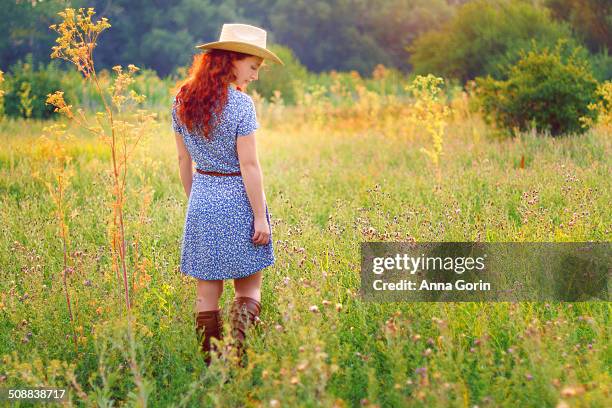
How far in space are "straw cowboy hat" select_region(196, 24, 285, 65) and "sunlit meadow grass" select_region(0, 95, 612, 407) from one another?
2.80 feet

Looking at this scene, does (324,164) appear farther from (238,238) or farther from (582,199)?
(238,238)

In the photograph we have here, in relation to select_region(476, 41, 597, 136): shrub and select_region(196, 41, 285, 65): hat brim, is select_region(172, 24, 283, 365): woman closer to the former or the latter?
select_region(196, 41, 285, 65): hat brim

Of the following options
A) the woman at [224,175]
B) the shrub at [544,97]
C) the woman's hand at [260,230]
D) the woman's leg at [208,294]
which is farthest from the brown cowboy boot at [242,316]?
the shrub at [544,97]

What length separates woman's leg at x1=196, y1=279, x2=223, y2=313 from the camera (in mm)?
3482

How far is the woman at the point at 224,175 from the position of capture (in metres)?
3.27

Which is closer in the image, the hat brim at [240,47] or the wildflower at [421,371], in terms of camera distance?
the wildflower at [421,371]

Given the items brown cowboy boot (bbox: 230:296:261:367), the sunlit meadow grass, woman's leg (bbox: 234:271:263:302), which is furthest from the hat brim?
brown cowboy boot (bbox: 230:296:261:367)

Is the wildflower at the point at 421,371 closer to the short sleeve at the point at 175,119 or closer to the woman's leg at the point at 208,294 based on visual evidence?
the woman's leg at the point at 208,294

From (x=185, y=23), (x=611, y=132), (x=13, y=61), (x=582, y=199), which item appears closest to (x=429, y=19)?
(x=185, y=23)

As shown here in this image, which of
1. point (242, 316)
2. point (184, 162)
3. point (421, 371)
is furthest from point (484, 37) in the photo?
point (421, 371)

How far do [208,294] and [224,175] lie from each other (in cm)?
65

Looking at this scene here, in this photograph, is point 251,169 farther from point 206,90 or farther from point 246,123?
point 206,90

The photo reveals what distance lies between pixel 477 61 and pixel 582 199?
40.3 feet

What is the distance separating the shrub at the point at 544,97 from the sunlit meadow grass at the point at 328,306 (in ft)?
1.90
